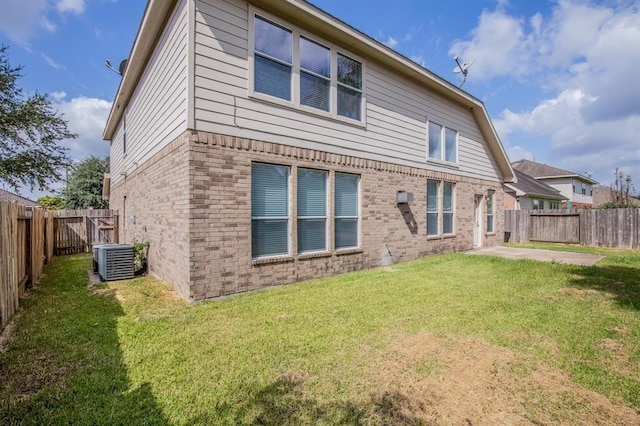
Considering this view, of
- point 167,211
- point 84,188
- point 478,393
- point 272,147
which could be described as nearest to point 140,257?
point 167,211

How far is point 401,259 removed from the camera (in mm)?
9344

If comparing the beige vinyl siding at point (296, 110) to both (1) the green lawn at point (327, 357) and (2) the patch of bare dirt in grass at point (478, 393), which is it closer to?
(1) the green lawn at point (327, 357)

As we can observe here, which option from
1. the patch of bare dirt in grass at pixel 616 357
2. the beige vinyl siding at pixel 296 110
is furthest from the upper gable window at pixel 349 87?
the patch of bare dirt in grass at pixel 616 357

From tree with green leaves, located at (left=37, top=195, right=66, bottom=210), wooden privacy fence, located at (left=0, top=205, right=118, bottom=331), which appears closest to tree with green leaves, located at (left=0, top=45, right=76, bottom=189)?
wooden privacy fence, located at (left=0, top=205, right=118, bottom=331)

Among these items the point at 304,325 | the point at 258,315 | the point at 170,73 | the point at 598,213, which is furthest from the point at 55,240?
the point at 598,213

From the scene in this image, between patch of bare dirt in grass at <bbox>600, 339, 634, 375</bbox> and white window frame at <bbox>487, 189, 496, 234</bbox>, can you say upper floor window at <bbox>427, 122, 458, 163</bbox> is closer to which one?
white window frame at <bbox>487, 189, 496, 234</bbox>

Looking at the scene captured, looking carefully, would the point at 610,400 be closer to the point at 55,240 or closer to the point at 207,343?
the point at 207,343

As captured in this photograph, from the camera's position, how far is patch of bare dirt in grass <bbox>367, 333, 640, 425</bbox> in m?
2.39

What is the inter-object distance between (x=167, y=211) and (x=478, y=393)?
625 centimetres

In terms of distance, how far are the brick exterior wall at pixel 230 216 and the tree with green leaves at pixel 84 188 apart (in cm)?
1888

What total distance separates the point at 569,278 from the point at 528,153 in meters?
53.5

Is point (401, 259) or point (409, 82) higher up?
point (409, 82)

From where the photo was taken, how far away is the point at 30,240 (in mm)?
6559

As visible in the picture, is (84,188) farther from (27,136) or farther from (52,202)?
(27,136)
